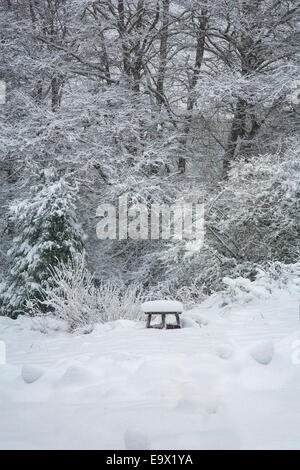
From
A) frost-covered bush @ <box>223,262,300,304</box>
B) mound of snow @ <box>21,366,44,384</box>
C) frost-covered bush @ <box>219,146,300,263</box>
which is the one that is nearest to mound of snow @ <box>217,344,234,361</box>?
mound of snow @ <box>21,366,44,384</box>

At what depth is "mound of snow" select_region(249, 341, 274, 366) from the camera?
248 cm

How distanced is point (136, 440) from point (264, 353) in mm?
1088

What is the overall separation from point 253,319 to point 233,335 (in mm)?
681

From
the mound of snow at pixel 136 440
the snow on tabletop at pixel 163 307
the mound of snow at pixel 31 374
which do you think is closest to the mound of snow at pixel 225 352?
the mound of snow at pixel 136 440

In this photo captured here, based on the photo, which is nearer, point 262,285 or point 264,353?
point 264,353

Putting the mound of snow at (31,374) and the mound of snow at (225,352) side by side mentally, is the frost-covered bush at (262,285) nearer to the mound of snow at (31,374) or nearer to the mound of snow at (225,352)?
the mound of snow at (225,352)

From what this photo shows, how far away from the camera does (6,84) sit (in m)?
10.4

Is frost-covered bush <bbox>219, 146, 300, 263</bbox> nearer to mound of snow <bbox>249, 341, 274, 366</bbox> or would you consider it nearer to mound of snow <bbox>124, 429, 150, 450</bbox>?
mound of snow <bbox>249, 341, 274, 366</bbox>

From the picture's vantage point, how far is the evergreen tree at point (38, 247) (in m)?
7.07

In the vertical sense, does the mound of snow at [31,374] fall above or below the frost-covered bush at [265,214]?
below

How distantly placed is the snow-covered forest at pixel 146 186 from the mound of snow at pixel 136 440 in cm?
48

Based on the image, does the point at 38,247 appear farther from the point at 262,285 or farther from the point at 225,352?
the point at 225,352

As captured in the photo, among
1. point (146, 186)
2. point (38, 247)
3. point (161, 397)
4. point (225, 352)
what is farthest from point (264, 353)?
point (146, 186)

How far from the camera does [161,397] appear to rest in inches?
85.4
